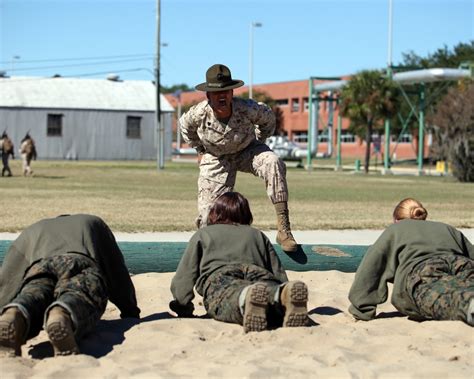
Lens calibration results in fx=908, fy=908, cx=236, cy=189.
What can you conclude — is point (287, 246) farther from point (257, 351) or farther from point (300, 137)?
point (300, 137)

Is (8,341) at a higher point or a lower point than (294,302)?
lower

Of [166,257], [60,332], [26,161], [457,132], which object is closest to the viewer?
[60,332]

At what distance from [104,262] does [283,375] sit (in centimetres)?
201

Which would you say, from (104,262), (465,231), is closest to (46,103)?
(465,231)

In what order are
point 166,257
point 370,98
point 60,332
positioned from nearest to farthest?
point 60,332 → point 166,257 → point 370,98

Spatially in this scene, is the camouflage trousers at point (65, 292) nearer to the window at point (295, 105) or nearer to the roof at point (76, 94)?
the roof at point (76, 94)

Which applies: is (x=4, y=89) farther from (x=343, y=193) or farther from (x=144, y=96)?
(x=343, y=193)

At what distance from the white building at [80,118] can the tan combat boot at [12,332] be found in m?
59.2

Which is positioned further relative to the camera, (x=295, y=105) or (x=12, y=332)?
(x=295, y=105)

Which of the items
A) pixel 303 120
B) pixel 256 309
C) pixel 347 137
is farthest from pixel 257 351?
pixel 303 120

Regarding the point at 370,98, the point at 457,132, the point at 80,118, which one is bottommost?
the point at 457,132

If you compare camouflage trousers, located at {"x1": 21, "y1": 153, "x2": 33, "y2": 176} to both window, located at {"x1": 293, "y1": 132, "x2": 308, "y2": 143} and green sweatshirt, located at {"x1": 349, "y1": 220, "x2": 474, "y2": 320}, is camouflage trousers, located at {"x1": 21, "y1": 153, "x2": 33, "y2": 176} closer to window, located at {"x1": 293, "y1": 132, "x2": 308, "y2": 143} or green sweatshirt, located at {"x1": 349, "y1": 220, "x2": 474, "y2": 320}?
green sweatshirt, located at {"x1": 349, "y1": 220, "x2": 474, "y2": 320}

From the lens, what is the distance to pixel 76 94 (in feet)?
221

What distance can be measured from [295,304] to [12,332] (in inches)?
73.3
